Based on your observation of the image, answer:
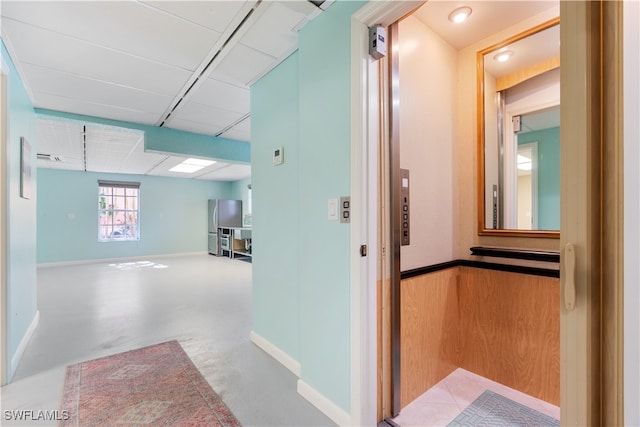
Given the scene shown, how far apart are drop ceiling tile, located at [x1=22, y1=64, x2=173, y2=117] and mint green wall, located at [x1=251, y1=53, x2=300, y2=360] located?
3.98 ft

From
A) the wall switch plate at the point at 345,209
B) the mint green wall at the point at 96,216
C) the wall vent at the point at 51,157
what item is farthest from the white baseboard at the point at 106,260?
the wall switch plate at the point at 345,209

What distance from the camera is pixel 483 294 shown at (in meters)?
2.04

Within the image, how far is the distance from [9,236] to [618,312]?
10.5 feet

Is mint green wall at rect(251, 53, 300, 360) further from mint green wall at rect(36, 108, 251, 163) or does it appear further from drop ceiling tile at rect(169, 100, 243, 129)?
mint green wall at rect(36, 108, 251, 163)

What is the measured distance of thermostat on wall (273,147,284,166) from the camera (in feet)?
7.37

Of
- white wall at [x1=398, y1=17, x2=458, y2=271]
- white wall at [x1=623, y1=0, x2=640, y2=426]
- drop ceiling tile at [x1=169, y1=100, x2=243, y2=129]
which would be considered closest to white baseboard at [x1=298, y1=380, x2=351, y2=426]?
white wall at [x1=398, y1=17, x2=458, y2=271]

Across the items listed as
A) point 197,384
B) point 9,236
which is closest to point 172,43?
point 9,236

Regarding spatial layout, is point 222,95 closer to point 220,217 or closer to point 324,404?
point 324,404

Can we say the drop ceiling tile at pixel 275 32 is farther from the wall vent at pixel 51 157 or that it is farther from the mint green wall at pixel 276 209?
the wall vent at pixel 51 157

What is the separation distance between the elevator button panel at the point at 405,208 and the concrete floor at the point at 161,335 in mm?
1133

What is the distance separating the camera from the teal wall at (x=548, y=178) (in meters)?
1.74

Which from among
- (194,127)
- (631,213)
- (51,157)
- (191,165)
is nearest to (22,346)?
(194,127)

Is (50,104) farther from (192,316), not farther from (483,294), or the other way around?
(483,294)

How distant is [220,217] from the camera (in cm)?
880
